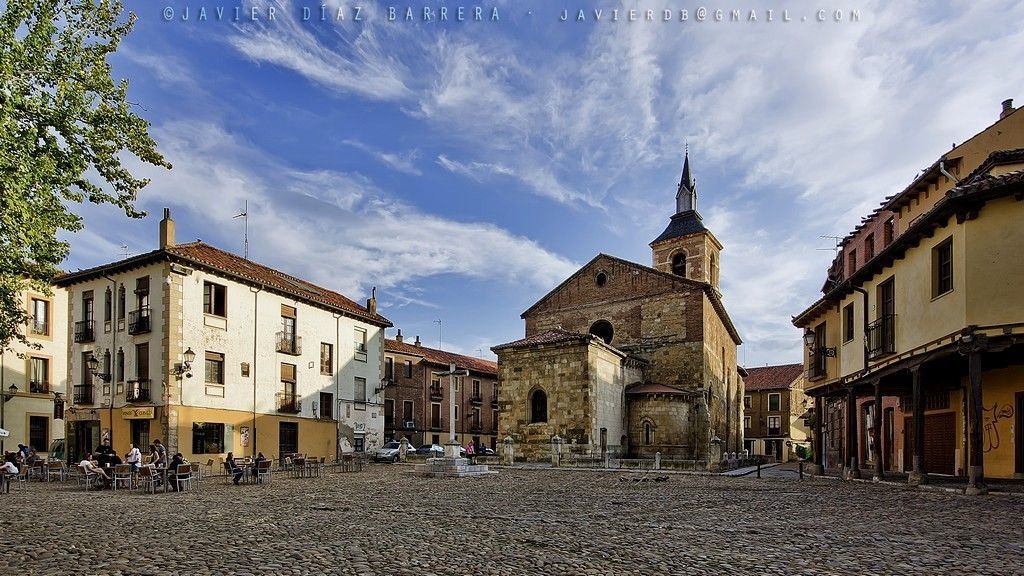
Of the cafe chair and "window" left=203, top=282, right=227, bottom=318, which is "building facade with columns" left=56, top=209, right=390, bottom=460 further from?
the cafe chair

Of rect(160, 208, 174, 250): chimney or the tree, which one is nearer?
the tree

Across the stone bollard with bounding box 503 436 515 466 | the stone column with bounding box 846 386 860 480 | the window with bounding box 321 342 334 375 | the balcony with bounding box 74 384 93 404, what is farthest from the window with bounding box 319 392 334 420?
the stone column with bounding box 846 386 860 480

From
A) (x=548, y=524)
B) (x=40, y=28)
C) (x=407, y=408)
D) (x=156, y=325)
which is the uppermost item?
(x=40, y=28)

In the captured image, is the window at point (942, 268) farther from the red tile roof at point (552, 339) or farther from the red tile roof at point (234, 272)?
the red tile roof at point (234, 272)

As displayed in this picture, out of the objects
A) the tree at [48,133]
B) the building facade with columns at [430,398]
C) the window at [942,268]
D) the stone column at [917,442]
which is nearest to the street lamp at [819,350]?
the stone column at [917,442]

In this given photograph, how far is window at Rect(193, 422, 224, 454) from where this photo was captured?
2647 cm

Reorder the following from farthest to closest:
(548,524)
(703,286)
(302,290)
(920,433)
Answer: (703,286) < (302,290) < (920,433) < (548,524)

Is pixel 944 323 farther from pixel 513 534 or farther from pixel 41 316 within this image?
pixel 41 316

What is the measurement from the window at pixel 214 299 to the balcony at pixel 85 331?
5.58m

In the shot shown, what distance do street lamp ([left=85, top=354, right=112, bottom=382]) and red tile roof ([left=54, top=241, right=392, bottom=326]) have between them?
386 centimetres

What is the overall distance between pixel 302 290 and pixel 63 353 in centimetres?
1426

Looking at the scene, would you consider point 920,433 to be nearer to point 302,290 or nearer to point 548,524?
point 548,524

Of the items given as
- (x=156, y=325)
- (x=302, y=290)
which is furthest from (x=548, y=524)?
(x=302, y=290)

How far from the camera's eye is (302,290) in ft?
110
